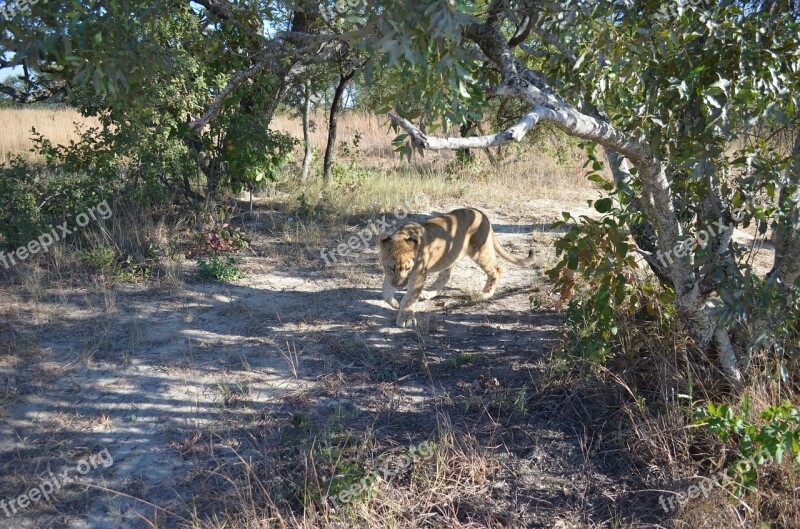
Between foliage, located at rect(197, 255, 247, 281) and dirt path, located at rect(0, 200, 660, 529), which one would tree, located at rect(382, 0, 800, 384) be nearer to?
dirt path, located at rect(0, 200, 660, 529)

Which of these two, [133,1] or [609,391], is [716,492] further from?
[133,1]

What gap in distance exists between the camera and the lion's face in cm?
612

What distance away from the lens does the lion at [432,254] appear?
6.17m

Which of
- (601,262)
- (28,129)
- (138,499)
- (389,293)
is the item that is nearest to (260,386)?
(138,499)

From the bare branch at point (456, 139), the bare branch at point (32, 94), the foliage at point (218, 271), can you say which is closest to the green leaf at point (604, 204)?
the bare branch at point (456, 139)

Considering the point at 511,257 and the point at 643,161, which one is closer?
the point at 643,161

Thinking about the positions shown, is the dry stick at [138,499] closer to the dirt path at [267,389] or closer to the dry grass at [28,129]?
the dirt path at [267,389]

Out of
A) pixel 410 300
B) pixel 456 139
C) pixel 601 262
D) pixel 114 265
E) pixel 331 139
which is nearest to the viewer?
pixel 456 139

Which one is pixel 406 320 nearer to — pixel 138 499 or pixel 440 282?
pixel 440 282

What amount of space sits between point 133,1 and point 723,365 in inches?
190

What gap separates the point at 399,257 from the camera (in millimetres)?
6109

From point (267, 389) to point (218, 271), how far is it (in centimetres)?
242

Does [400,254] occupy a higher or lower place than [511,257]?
higher

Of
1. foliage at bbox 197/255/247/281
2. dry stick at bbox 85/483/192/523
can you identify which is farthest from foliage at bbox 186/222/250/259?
dry stick at bbox 85/483/192/523
